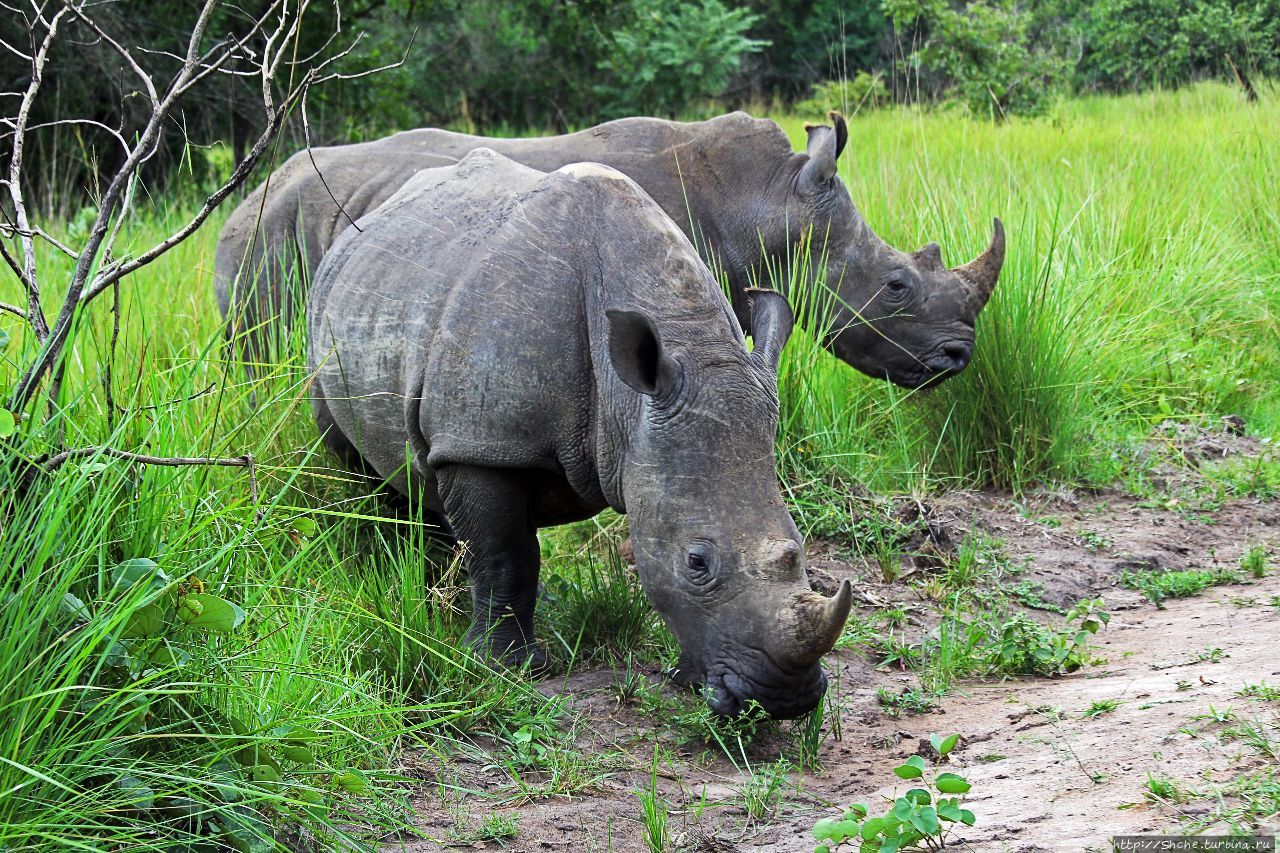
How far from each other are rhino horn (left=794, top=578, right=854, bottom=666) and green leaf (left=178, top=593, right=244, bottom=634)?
1357mm

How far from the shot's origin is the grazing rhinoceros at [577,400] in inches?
144

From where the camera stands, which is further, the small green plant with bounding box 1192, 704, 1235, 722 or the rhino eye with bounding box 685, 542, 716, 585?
the rhino eye with bounding box 685, 542, 716, 585

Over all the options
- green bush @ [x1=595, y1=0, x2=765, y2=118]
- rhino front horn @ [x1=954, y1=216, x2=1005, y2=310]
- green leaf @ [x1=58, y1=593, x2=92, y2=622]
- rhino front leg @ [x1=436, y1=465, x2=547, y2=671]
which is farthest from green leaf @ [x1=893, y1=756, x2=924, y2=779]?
green bush @ [x1=595, y1=0, x2=765, y2=118]

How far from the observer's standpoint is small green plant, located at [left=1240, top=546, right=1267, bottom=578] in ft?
17.2

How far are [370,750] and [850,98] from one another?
13066 millimetres

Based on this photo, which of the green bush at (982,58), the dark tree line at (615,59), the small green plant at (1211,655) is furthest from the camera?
the green bush at (982,58)

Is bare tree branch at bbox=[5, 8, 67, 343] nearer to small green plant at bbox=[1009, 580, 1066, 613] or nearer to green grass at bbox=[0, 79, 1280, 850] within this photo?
green grass at bbox=[0, 79, 1280, 850]

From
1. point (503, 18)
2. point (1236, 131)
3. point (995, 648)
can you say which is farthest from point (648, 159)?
point (503, 18)

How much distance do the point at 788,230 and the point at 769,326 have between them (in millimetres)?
2186

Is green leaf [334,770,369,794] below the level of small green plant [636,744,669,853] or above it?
above

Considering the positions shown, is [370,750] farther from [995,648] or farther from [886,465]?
[886,465]

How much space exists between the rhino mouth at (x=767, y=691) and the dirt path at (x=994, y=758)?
20cm

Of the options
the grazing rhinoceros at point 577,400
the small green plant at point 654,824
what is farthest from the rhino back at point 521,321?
the small green plant at point 654,824

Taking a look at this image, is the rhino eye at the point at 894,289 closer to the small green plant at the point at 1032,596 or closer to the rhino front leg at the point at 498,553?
A: the small green plant at the point at 1032,596
